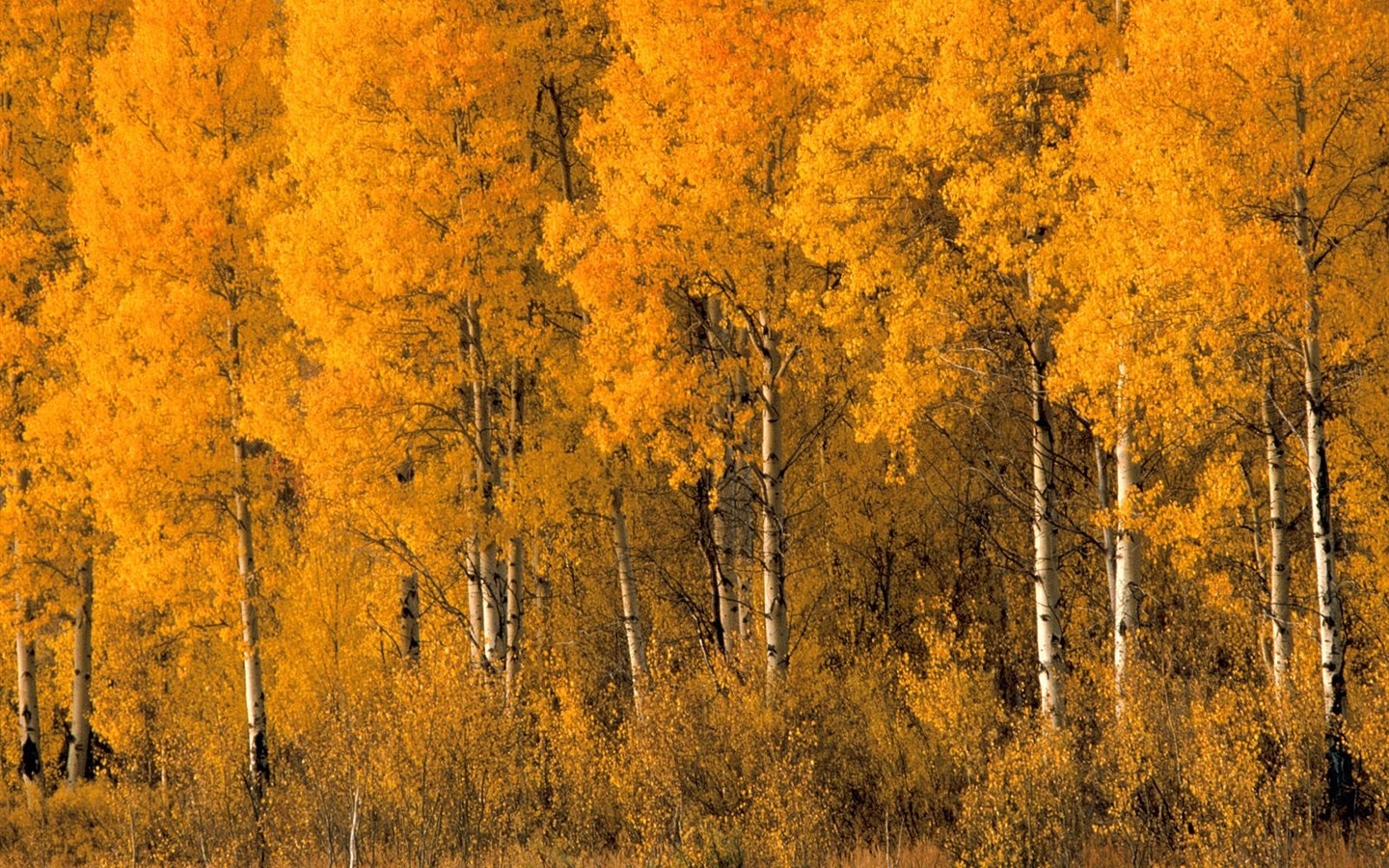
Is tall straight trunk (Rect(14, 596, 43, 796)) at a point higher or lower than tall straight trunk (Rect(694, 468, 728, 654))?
lower

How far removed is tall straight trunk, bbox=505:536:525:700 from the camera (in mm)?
15043

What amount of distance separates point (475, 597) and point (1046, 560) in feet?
23.9

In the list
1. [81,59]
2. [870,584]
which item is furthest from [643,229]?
[81,59]

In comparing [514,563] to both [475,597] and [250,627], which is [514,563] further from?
[250,627]

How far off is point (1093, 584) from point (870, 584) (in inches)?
140

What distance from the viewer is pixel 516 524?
48.2ft

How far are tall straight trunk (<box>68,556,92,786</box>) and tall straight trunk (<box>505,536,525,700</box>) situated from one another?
763 cm

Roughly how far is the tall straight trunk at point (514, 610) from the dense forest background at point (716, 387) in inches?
3.4

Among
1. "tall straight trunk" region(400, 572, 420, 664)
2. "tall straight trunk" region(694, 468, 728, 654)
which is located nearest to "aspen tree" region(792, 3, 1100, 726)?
"tall straight trunk" region(694, 468, 728, 654)

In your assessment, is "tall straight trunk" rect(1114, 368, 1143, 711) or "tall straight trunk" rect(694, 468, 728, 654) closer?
"tall straight trunk" rect(1114, 368, 1143, 711)

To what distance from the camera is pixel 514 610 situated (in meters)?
15.8

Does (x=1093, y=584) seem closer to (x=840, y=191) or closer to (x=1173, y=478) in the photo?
(x=1173, y=478)

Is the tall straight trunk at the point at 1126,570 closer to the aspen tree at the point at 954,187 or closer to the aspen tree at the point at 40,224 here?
the aspen tree at the point at 954,187

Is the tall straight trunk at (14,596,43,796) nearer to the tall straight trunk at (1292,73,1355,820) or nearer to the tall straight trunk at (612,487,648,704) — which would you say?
the tall straight trunk at (612,487,648,704)
